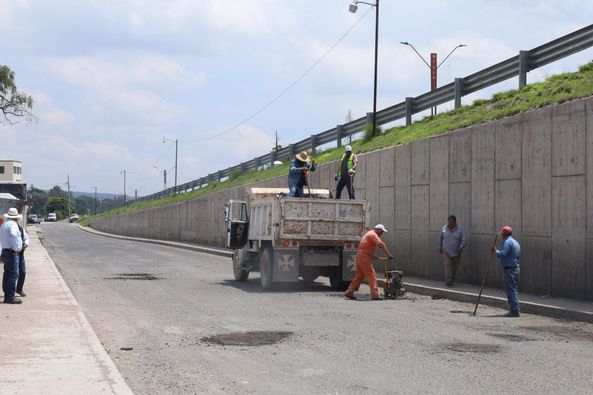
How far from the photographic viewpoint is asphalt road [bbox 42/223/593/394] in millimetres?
7996

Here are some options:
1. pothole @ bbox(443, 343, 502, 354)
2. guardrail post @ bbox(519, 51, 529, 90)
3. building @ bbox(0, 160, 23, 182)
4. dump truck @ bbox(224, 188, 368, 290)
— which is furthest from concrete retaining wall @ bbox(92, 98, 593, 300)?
building @ bbox(0, 160, 23, 182)

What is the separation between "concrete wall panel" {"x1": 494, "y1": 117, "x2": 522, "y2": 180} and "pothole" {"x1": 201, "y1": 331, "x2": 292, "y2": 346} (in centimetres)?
751

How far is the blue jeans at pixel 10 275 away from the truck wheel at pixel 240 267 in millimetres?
7244

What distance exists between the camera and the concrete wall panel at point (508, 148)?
16469 mm

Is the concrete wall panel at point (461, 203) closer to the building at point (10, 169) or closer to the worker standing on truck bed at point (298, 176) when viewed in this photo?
the worker standing on truck bed at point (298, 176)

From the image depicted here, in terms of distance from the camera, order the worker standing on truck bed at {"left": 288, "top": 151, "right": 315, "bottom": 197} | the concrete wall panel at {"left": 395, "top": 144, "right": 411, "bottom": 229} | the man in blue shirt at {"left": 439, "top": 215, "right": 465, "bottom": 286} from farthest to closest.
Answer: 1. the concrete wall panel at {"left": 395, "top": 144, "right": 411, "bottom": 229}
2. the worker standing on truck bed at {"left": 288, "top": 151, "right": 315, "bottom": 197}
3. the man in blue shirt at {"left": 439, "top": 215, "right": 465, "bottom": 286}

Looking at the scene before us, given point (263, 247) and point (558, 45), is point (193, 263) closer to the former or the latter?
point (263, 247)

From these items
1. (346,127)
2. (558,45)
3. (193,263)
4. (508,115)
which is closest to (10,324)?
(508,115)

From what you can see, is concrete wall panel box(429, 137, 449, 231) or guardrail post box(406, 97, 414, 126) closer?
concrete wall panel box(429, 137, 449, 231)

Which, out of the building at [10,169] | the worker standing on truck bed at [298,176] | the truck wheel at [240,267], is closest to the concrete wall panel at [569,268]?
the worker standing on truck bed at [298,176]

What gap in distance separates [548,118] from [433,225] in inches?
201

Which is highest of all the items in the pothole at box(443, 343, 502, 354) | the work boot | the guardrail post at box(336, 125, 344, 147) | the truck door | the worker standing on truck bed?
the guardrail post at box(336, 125, 344, 147)

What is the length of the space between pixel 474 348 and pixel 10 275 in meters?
8.52

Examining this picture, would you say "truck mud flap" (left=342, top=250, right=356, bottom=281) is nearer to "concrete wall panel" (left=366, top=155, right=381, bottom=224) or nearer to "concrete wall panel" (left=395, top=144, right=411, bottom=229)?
"concrete wall panel" (left=395, top=144, right=411, bottom=229)
